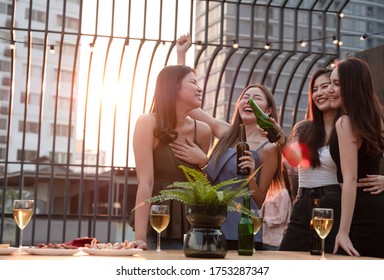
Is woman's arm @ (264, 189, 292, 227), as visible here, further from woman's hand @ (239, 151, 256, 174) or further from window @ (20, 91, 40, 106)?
window @ (20, 91, 40, 106)

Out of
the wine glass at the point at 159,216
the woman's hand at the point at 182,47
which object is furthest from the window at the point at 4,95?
the wine glass at the point at 159,216

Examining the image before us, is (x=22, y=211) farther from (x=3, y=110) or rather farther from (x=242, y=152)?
(x=3, y=110)

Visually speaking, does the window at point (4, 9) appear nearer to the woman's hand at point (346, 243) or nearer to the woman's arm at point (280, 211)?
the woman's arm at point (280, 211)

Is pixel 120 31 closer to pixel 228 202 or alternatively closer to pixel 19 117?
pixel 228 202

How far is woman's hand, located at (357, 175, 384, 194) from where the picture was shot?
2.84m

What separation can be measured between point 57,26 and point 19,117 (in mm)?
6500

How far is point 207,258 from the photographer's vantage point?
2.24 meters

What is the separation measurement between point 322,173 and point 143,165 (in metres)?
0.76

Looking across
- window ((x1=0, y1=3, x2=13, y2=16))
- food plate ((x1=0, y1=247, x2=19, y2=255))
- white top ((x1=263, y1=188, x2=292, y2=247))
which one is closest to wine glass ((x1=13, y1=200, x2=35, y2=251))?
food plate ((x1=0, y1=247, x2=19, y2=255))

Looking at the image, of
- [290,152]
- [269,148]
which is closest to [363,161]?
[290,152]

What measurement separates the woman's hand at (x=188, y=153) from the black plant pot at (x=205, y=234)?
706 mm

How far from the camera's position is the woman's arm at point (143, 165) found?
2.84 m

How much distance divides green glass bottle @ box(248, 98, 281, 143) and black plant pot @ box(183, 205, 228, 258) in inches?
28.7
